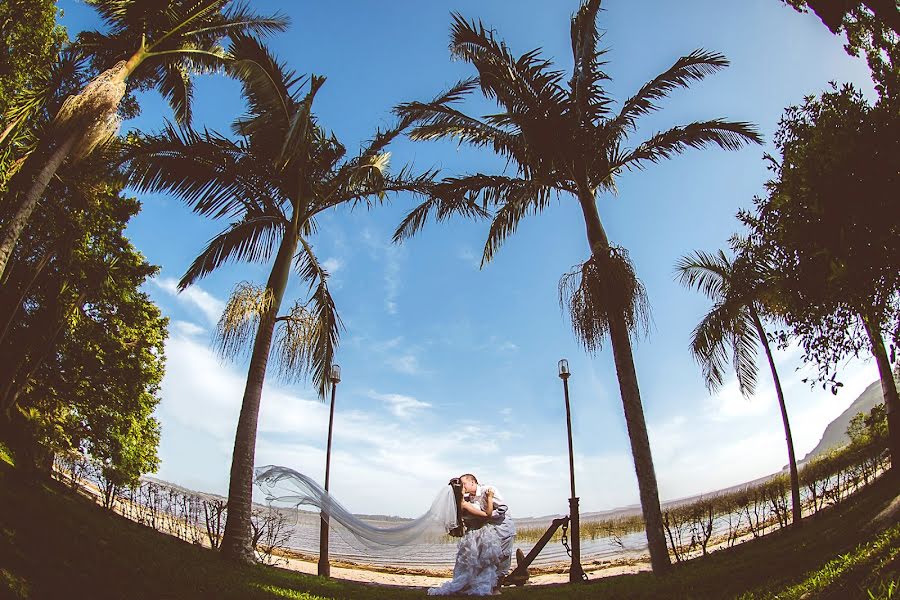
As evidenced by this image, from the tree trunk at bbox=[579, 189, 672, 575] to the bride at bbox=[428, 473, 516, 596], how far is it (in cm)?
291

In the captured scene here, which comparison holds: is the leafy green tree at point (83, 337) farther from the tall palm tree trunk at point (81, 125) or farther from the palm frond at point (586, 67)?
the palm frond at point (586, 67)

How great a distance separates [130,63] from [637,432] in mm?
11286

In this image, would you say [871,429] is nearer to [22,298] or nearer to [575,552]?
[575,552]

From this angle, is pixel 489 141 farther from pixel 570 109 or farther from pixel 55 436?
pixel 55 436

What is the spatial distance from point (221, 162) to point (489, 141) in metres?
5.65

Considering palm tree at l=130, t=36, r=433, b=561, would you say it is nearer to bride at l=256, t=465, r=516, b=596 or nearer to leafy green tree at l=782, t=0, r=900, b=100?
bride at l=256, t=465, r=516, b=596

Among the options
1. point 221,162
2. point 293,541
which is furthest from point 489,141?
point 293,541

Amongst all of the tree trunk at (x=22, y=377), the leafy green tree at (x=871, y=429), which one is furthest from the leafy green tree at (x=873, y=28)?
the tree trunk at (x=22, y=377)

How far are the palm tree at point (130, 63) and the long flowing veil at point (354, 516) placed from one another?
230 inches

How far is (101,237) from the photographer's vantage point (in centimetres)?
1454

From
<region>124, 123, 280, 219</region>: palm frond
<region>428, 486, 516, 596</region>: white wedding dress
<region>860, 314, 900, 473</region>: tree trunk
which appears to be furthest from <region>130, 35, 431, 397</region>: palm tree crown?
<region>860, 314, 900, 473</region>: tree trunk

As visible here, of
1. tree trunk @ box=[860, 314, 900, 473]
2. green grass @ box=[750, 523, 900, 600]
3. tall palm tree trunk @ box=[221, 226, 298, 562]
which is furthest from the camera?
tree trunk @ box=[860, 314, 900, 473]

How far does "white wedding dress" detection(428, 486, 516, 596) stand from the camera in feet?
28.4

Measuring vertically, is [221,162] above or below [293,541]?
above
